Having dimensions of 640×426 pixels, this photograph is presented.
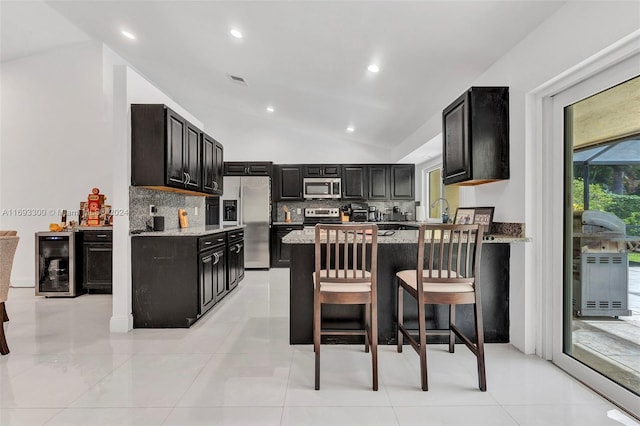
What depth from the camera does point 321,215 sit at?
656 centimetres

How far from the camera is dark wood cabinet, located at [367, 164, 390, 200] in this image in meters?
6.48

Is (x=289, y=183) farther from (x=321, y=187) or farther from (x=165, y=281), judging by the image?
(x=165, y=281)

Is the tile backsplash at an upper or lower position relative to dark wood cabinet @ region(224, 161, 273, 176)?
lower

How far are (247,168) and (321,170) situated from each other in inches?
58.9

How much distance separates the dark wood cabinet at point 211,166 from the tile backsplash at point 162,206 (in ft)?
1.34

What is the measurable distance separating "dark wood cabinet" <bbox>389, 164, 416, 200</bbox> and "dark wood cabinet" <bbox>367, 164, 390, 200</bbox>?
12 centimetres

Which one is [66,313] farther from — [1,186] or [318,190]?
[318,190]

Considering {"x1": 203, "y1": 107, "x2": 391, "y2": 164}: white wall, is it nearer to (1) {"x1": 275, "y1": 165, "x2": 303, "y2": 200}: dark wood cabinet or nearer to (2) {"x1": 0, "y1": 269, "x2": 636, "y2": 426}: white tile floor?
(1) {"x1": 275, "y1": 165, "x2": 303, "y2": 200}: dark wood cabinet

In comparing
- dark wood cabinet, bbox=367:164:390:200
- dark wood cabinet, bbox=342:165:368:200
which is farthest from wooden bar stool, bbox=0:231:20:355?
dark wood cabinet, bbox=367:164:390:200

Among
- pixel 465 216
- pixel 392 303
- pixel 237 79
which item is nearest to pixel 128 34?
pixel 237 79

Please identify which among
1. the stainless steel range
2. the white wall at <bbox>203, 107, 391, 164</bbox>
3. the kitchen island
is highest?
the white wall at <bbox>203, 107, 391, 164</bbox>

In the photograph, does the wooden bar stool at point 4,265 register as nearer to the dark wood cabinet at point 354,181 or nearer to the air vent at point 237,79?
the air vent at point 237,79

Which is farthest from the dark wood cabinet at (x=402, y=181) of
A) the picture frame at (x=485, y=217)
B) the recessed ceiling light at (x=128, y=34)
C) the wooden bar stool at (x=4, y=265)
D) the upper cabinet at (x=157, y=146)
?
the wooden bar stool at (x=4, y=265)

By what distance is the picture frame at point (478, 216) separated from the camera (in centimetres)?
285
